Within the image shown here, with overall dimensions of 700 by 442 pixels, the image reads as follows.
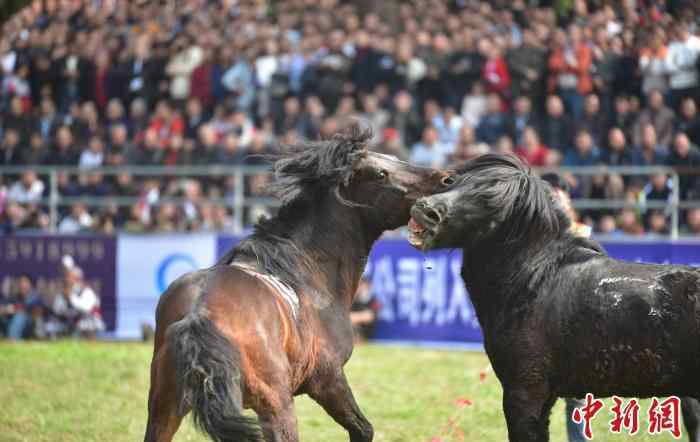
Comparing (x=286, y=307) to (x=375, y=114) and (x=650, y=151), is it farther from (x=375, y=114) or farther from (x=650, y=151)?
(x=375, y=114)

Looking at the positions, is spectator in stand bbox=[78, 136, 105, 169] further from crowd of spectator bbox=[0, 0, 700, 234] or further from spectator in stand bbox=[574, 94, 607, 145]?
spectator in stand bbox=[574, 94, 607, 145]

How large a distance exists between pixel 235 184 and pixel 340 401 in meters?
9.71

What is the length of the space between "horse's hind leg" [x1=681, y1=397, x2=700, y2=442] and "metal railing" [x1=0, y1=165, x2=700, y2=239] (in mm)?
6355

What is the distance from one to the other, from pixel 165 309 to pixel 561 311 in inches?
81.1

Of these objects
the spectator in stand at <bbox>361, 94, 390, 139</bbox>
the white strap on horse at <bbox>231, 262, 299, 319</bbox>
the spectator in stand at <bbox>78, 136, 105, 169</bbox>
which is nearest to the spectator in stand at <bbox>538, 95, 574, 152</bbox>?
the spectator in stand at <bbox>361, 94, 390, 139</bbox>

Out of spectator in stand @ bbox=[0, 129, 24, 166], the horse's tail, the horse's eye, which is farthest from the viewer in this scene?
spectator in stand @ bbox=[0, 129, 24, 166]

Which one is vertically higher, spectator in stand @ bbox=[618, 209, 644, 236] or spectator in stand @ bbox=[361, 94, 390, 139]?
spectator in stand @ bbox=[361, 94, 390, 139]

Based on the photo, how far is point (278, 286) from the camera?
17.9 ft

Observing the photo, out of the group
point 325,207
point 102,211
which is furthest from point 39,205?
point 325,207

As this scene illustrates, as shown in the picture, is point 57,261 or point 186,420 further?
point 57,261

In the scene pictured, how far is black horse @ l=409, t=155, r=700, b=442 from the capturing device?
17.0 feet

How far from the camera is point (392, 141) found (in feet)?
47.3

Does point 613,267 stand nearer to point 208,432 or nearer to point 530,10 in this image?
point 208,432

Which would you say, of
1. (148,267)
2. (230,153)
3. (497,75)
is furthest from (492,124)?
(148,267)
